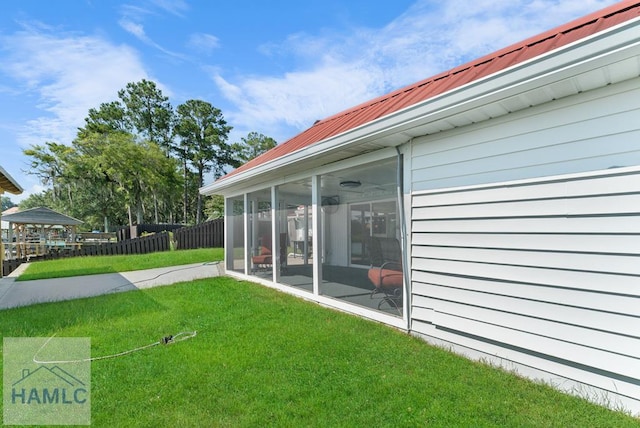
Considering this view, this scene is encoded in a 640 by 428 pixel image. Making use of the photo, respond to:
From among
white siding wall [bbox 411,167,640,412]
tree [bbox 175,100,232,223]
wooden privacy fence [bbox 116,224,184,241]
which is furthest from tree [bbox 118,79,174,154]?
white siding wall [bbox 411,167,640,412]

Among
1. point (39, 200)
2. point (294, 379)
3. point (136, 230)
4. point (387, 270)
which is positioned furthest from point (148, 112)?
point (294, 379)

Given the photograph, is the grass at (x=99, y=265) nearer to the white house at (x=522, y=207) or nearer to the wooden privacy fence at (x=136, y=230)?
the white house at (x=522, y=207)

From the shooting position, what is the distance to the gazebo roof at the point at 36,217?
14953mm

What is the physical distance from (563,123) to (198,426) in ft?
11.4

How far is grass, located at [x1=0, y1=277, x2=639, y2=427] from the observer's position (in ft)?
7.23

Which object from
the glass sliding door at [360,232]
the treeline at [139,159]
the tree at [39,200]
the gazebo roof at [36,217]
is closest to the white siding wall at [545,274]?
the glass sliding door at [360,232]

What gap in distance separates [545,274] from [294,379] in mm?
2243

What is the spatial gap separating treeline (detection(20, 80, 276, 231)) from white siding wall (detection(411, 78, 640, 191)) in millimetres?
25232

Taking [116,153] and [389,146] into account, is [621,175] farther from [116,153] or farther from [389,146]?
A: [116,153]

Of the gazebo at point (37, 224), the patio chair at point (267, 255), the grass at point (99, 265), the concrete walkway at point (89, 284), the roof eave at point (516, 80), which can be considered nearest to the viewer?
the roof eave at point (516, 80)

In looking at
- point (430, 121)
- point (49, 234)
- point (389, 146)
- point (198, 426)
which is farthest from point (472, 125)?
point (49, 234)

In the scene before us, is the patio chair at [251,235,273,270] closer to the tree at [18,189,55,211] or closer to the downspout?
the downspout

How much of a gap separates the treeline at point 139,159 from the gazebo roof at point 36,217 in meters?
7.58

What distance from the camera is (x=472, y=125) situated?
124 inches
